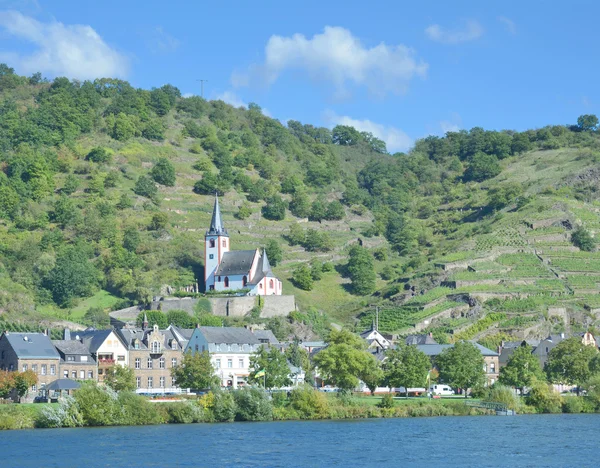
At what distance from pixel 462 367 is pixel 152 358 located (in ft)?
79.8

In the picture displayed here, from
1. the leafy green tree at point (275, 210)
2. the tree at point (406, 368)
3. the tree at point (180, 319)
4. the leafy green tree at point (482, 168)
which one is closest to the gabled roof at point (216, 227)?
the tree at point (180, 319)

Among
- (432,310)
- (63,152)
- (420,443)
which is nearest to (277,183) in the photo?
(63,152)

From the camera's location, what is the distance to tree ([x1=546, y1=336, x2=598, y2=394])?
288 ft

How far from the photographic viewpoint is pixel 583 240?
129 m

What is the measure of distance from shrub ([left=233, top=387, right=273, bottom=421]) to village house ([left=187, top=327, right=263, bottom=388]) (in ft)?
67.5

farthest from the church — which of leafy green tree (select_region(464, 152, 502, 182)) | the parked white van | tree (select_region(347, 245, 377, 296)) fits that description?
leafy green tree (select_region(464, 152, 502, 182))

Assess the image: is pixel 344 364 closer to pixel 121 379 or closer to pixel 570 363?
pixel 121 379

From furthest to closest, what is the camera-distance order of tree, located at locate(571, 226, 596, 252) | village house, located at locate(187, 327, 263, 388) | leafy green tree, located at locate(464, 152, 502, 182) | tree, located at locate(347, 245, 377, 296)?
leafy green tree, located at locate(464, 152, 502, 182), tree, located at locate(347, 245, 377, 296), tree, located at locate(571, 226, 596, 252), village house, located at locate(187, 327, 263, 388)

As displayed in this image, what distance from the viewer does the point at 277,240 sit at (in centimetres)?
14425

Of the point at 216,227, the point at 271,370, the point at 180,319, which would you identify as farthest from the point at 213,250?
the point at 271,370

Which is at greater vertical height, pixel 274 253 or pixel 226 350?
pixel 274 253

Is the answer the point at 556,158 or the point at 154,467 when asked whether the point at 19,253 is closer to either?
the point at 154,467

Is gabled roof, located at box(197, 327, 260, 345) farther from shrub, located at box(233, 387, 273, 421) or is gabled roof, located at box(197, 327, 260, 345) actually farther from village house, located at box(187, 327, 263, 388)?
shrub, located at box(233, 387, 273, 421)

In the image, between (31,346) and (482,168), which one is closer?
(31,346)
